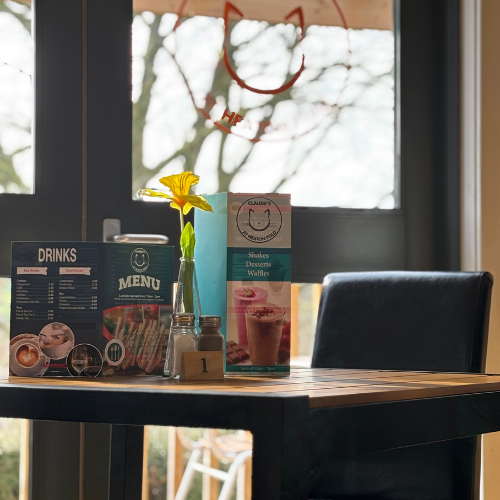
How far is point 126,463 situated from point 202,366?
0.47 m

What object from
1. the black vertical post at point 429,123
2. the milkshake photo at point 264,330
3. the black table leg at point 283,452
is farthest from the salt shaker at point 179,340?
the black vertical post at point 429,123

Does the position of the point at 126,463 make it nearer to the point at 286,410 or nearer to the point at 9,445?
the point at 286,410

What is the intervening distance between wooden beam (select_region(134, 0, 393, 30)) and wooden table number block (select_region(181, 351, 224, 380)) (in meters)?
1.27

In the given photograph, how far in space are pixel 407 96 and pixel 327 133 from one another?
0.91ft

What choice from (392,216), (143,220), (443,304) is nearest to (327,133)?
(392,216)

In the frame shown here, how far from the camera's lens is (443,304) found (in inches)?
62.6

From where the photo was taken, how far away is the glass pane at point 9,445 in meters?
2.02

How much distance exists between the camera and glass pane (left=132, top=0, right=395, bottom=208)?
2.03m

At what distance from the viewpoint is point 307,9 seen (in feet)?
6.97

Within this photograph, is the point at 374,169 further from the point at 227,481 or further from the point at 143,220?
the point at 227,481

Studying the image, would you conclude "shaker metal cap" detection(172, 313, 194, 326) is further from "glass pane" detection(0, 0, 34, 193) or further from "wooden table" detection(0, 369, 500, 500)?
"glass pane" detection(0, 0, 34, 193)

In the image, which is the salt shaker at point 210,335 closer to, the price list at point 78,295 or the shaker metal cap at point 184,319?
the shaker metal cap at point 184,319

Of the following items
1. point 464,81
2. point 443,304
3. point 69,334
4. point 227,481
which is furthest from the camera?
point 227,481

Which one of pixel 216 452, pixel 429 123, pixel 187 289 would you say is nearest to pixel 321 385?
pixel 187 289
